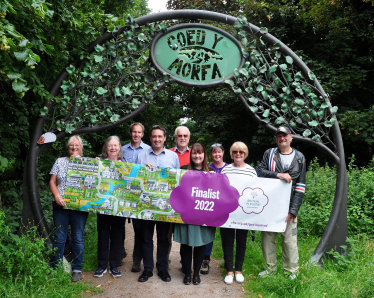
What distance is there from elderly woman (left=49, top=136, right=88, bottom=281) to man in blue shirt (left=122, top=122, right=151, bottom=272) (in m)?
0.75

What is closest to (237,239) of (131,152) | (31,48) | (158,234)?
(158,234)

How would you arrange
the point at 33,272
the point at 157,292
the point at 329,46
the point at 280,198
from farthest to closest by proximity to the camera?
1. the point at 329,46
2. the point at 280,198
3. the point at 157,292
4. the point at 33,272

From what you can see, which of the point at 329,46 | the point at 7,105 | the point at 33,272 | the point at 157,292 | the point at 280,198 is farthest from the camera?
the point at 329,46

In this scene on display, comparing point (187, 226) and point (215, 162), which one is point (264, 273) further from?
point (215, 162)

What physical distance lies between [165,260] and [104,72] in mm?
2669

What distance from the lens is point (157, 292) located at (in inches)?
158

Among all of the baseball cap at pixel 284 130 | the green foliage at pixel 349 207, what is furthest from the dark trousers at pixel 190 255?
the green foliage at pixel 349 207

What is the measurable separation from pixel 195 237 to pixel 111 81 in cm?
236

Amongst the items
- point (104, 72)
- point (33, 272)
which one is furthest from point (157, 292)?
point (104, 72)

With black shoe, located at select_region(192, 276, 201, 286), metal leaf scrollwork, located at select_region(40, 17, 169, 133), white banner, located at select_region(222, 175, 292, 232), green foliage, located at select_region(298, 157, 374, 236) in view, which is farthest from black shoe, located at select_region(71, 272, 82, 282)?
green foliage, located at select_region(298, 157, 374, 236)

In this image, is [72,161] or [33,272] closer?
[33,272]

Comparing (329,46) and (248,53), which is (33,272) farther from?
(329,46)

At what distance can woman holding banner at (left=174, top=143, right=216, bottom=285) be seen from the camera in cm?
414

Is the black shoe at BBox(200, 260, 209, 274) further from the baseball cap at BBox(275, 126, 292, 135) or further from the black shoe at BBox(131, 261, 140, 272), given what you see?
the baseball cap at BBox(275, 126, 292, 135)
